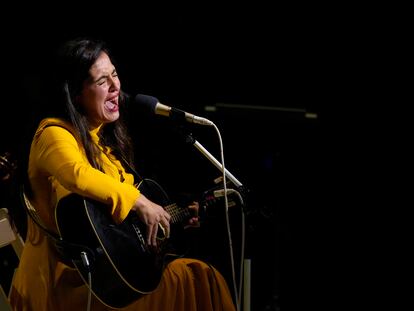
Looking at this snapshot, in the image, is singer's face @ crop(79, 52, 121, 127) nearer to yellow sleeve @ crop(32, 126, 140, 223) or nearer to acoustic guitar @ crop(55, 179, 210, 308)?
yellow sleeve @ crop(32, 126, 140, 223)

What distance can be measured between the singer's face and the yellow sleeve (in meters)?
0.21

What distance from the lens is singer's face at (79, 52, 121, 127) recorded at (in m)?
2.16

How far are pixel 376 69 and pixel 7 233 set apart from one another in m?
2.60

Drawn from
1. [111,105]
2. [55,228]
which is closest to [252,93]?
[111,105]

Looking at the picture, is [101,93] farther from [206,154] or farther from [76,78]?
[206,154]

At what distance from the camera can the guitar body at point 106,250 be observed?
1933mm

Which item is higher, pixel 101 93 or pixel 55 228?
pixel 101 93

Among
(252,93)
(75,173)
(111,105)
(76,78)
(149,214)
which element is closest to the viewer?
(75,173)

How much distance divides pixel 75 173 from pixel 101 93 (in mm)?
427

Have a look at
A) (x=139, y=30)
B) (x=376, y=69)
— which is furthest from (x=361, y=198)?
(x=139, y=30)

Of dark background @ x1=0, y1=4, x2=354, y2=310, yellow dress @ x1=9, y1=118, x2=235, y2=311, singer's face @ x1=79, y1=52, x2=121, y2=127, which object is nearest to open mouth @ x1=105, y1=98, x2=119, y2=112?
singer's face @ x1=79, y1=52, x2=121, y2=127

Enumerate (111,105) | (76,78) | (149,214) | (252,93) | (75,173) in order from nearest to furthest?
(75,173) < (149,214) < (76,78) < (111,105) < (252,93)

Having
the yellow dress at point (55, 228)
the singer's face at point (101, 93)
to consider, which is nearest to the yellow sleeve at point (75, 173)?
the yellow dress at point (55, 228)

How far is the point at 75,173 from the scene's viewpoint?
1863mm
